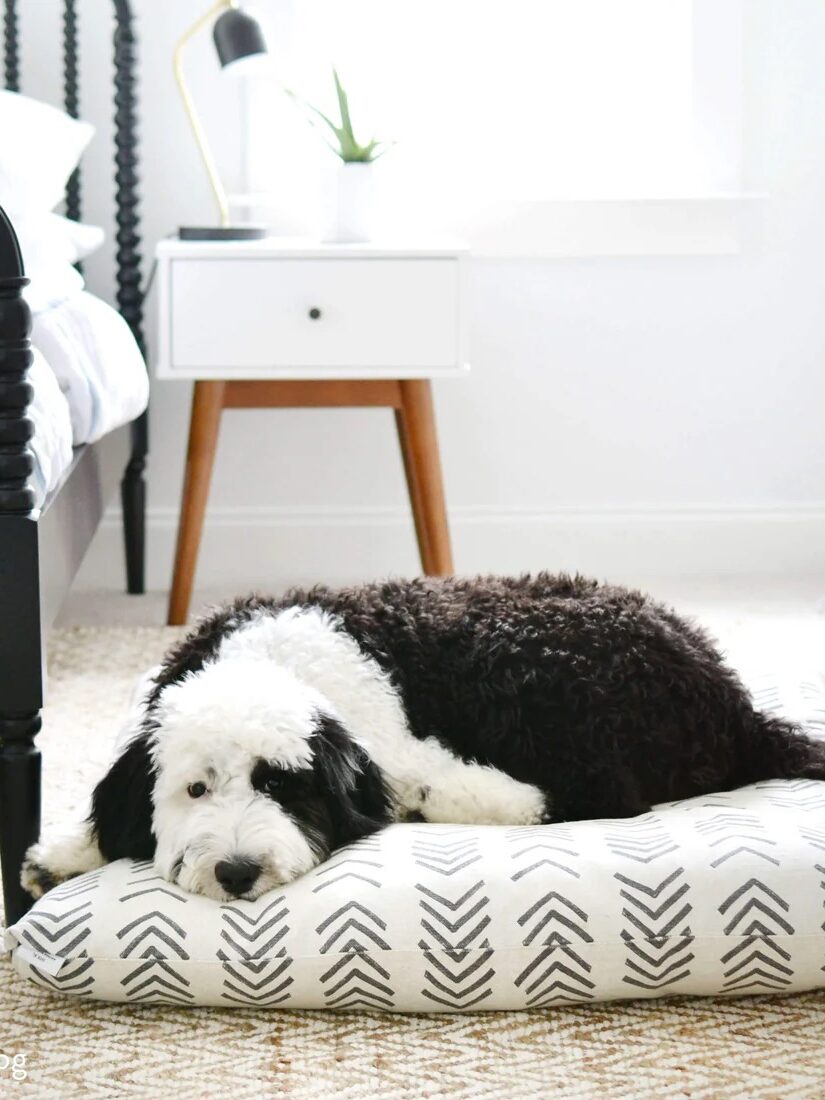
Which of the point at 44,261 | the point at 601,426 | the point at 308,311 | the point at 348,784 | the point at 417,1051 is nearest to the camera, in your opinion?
the point at 417,1051

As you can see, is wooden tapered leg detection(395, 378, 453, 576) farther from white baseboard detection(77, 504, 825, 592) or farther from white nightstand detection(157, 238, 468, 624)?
white baseboard detection(77, 504, 825, 592)

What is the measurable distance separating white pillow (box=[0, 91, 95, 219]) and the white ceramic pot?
46 centimetres

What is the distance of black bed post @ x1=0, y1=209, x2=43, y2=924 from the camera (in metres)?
1.23

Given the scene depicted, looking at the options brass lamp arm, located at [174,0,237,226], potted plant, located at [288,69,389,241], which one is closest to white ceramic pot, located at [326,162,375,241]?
potted plant, located at [288,69,389,241]

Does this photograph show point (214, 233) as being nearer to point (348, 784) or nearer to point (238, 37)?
point (238, 37)

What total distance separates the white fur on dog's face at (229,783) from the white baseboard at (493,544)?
1704 mm

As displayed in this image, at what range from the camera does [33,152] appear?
208 centimetres

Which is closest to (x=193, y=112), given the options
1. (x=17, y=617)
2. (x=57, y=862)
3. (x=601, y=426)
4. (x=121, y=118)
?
(x=121, y=118)

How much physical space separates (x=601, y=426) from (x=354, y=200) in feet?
2.50

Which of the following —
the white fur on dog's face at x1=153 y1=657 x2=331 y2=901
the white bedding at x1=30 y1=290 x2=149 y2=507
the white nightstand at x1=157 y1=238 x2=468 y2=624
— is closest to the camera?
the white fur on dog's face at x1=153 y1=657 x2=331 y2=901

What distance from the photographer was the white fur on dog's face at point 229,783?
1.12 metres

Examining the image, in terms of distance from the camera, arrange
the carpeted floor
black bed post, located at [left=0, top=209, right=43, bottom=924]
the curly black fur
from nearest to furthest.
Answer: the carpeted floor
black bed post, located at [left=0, top=209, right=43, bottom=924]
the curly black fur

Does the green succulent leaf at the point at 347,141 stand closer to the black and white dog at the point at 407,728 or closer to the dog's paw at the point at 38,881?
the black and white dog at the point at 407,728

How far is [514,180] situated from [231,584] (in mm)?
1034
